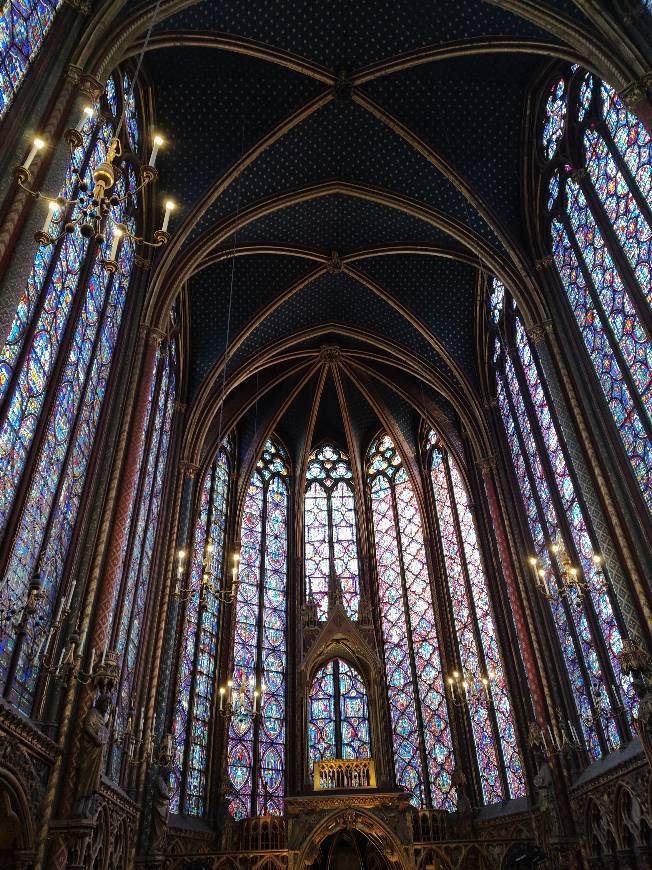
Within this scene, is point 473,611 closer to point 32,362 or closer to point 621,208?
point 621,208

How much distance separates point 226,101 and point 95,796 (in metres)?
13.9

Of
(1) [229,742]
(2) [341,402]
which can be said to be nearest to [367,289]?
(2) [341,402]

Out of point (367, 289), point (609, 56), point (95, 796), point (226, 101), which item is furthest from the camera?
point (367, 289)

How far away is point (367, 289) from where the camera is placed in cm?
2112

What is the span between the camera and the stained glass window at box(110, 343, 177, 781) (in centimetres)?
1340

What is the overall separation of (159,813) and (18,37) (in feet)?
44.8

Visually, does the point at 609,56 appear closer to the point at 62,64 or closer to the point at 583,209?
the point at 583,209

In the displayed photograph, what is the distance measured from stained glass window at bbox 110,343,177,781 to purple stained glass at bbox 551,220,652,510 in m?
9.61

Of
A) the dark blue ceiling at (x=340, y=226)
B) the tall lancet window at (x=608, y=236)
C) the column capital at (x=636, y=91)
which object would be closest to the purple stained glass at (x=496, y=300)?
the dark blue ceiling at (x=340, y=226)

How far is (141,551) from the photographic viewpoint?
15.4 metres

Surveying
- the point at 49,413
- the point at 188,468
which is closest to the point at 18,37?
the point at 49,413

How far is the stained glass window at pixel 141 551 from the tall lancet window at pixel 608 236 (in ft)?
31.8

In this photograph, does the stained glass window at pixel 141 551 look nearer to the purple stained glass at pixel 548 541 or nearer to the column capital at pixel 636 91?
the purple stained glass at pixel 548 541

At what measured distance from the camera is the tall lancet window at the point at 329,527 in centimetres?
2247
